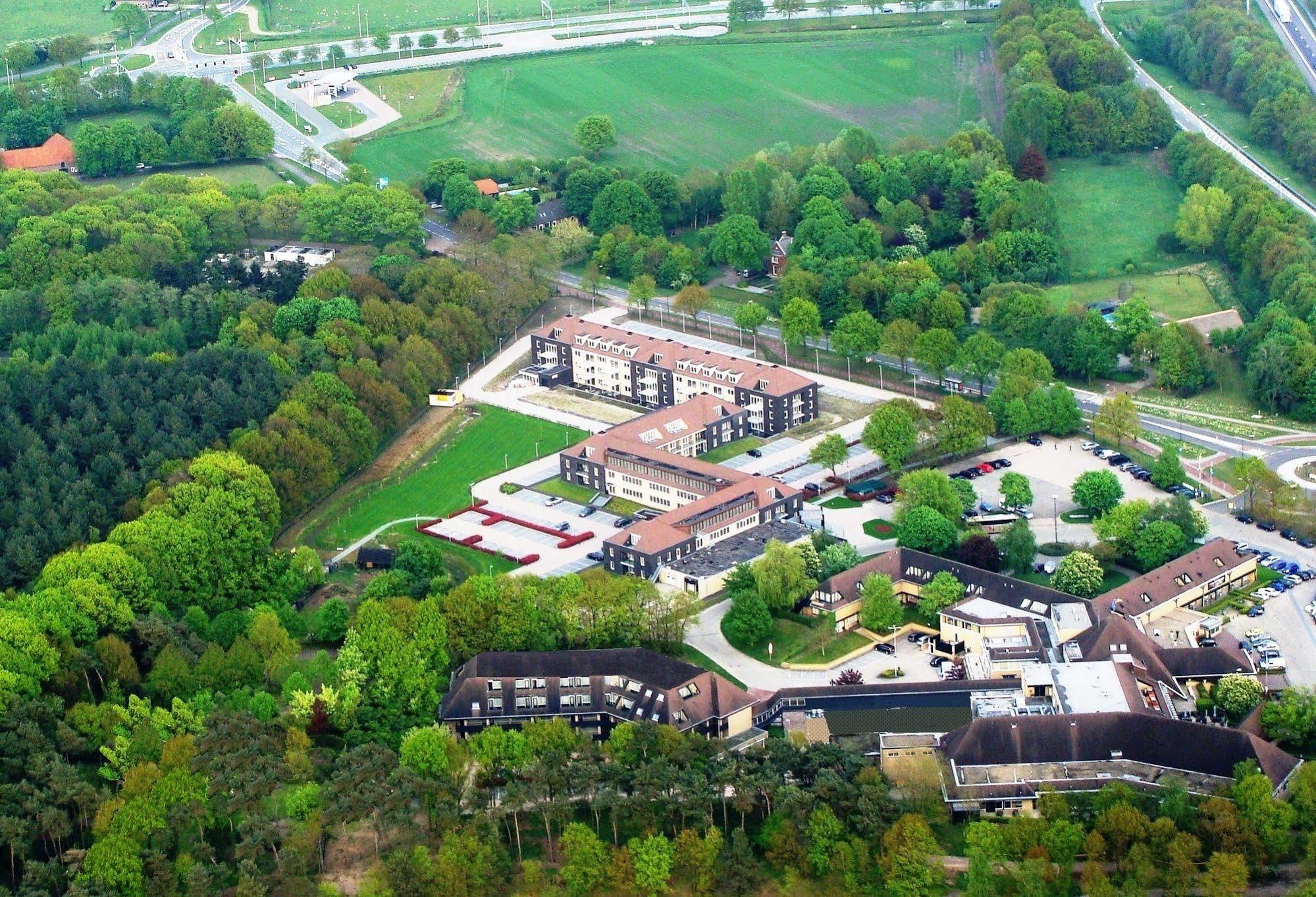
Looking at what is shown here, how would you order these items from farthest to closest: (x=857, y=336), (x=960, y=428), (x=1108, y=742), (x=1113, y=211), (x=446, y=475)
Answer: (x=1113, y=211)
(x=857, y=336)
(x=446, y=475)
(x=960, y=428)
(x=1108, y=742)

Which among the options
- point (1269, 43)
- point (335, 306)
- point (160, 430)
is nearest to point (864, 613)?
point (160, 430)

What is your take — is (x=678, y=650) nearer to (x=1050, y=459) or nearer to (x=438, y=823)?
(x=438, y=823)

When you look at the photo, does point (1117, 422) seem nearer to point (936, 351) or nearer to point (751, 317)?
point (936, 351)

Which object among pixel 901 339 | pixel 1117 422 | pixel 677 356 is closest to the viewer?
pixel 1117 422

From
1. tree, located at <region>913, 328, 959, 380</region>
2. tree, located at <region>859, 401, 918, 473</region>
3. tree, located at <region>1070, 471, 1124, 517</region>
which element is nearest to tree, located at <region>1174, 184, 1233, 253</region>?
tree, located at <region>913, 328, 959, 380</region>

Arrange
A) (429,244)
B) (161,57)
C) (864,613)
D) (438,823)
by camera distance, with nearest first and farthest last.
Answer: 1. (438,823)
2. (864,613)
3. (429,244)
4. (161,57)

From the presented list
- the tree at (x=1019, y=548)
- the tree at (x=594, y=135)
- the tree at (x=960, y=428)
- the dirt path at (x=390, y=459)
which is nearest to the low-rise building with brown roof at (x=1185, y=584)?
the tree at (x=1019, y=548)

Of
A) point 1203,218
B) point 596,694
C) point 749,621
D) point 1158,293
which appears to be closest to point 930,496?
point 749,621
